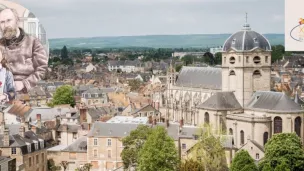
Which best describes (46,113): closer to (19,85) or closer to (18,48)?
(19,85)

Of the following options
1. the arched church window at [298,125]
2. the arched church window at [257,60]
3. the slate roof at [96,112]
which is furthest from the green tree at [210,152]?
the slate roof at [96,112]

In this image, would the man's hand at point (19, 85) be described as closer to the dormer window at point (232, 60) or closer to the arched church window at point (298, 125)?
the dormer window at point (232, 60)

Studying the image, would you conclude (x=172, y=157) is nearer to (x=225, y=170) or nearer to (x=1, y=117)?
(x=225, y=170)

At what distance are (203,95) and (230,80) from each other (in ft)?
39.7

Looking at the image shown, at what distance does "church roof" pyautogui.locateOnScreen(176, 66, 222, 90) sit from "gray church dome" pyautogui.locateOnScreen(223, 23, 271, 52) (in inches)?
406

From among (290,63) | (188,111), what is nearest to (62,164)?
(188,111)

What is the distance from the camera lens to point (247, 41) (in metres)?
52.9

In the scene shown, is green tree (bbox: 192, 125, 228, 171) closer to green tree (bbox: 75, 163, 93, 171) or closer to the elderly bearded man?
green tree (bbox: 75, 163, 93, 171)

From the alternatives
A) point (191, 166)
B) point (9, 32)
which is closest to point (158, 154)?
point (191, 166)

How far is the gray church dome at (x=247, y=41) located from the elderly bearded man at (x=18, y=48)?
19.2 m

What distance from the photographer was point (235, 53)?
53219mm

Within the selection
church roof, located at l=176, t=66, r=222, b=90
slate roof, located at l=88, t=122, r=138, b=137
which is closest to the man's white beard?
slate roof, located at l=88, t=122, r=138, b=137

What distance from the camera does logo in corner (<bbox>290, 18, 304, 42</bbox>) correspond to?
34344 mm

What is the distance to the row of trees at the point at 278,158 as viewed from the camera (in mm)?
38938
